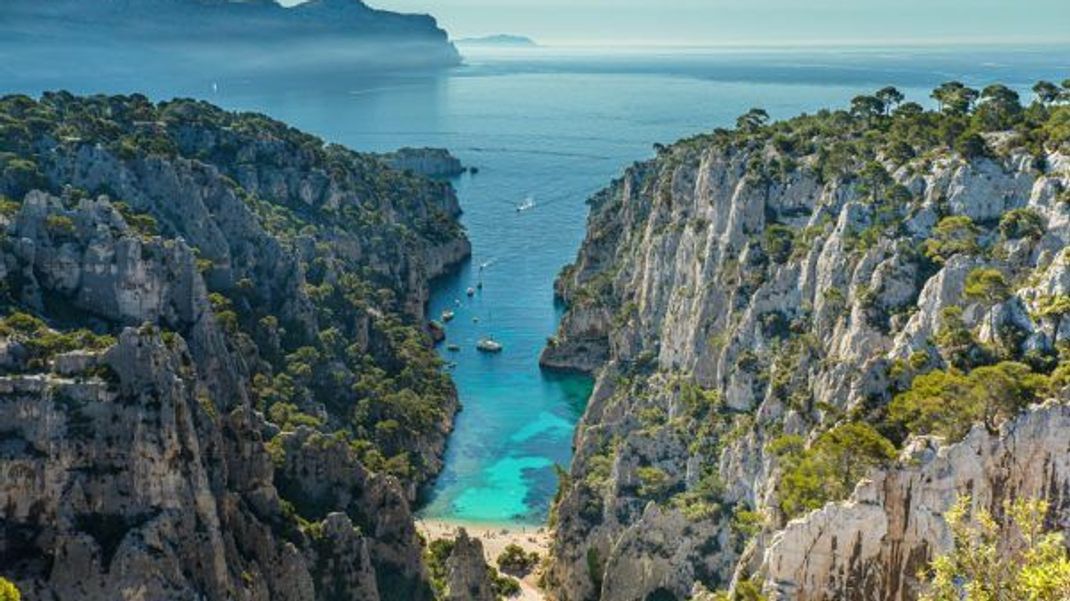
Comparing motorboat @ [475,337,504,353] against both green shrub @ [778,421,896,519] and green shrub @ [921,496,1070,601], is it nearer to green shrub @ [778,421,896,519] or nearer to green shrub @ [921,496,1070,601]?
green shrub @ [778,421,896,519]

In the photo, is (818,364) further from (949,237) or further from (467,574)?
(467,574)

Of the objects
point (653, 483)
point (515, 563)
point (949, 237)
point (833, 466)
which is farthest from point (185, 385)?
point (949, 237)

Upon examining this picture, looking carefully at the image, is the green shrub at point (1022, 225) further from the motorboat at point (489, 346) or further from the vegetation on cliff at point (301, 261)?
the motorboat at point (489, 346)

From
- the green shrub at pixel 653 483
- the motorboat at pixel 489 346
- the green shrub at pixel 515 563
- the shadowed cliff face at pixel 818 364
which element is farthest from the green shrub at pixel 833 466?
the motorboat at pixel 489 346

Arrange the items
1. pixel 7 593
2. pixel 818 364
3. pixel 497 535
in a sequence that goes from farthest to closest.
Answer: pixel 497 535
pixel 818 364
pixel 7 593

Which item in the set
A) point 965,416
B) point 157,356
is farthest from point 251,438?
point 965,416

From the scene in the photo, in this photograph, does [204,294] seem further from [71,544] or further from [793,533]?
[793,533]
